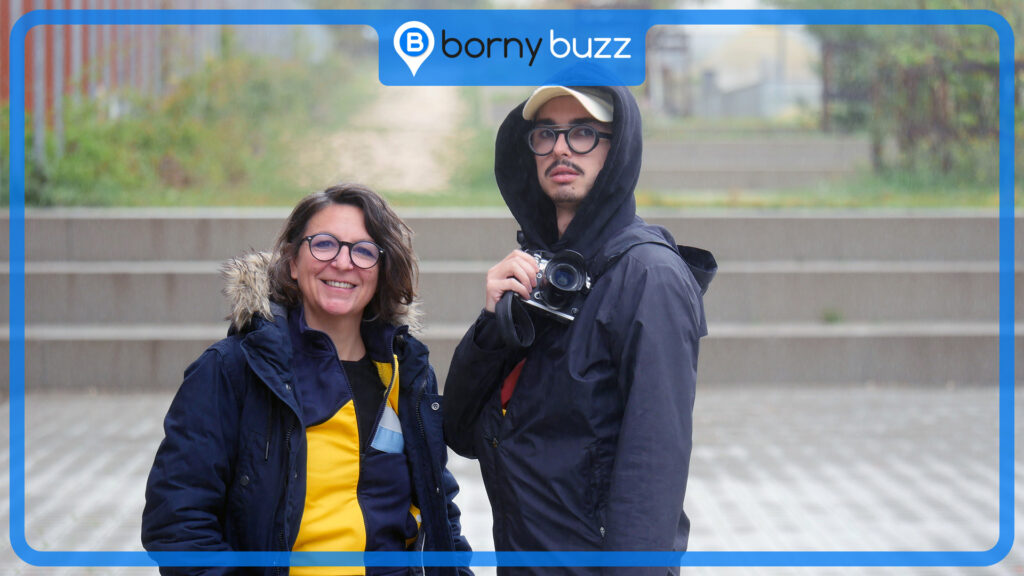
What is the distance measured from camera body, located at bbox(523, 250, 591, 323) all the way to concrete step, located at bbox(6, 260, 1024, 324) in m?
6.53

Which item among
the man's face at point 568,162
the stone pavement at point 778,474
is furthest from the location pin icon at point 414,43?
the stone pavement at point 778,474

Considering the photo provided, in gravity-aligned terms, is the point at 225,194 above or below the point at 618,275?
above

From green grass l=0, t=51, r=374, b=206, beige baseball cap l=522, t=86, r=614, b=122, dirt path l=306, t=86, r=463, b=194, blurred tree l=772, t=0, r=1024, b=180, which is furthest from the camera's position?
blurred tree l=772, t=0, r=1024, b=180

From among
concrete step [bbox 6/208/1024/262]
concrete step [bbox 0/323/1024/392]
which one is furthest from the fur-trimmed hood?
concrete step [bbox 6/208/1024/262]

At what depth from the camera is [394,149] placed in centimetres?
1354

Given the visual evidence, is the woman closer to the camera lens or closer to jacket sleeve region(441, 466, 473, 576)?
jacket sleeve region(441, 466, 473, 576)

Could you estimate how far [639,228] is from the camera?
2.39 meters

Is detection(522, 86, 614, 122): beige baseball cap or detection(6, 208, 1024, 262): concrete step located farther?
detection(6, 208, 1024, 262): concrete step

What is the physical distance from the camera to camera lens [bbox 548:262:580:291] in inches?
90.4

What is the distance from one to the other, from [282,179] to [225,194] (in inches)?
35.2

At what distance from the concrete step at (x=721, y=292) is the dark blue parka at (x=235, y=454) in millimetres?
6425

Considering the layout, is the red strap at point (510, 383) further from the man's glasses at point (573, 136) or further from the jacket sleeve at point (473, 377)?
the man's glasses at point (573, 136)

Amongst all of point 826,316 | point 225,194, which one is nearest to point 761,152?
point 826,316

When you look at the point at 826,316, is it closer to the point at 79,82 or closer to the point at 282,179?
the point at 282,179
